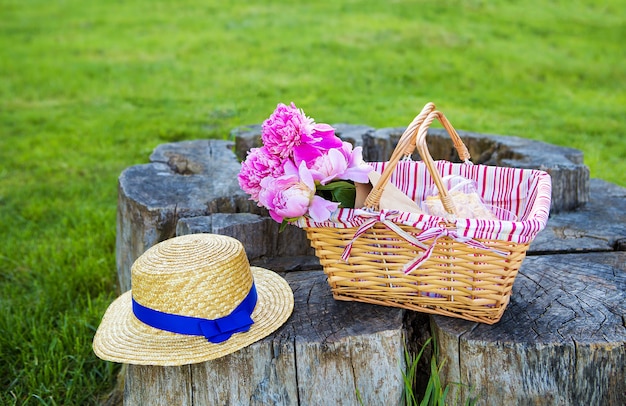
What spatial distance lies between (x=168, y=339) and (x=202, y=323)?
11 centimetres

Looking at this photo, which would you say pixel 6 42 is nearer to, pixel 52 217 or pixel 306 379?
pixel 52 217

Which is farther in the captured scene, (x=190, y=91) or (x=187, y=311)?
(x=190, y=91)

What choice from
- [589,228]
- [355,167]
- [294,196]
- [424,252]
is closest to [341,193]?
[355,167]

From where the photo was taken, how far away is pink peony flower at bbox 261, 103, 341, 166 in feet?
5.78

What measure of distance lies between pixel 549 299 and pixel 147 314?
126 cm

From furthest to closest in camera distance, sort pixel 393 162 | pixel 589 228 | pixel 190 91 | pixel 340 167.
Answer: pixel 190 91 < pixel 589 228 < pixel 340 167 < pixel 393 162

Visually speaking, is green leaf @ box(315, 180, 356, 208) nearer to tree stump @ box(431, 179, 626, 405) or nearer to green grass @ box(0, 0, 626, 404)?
tree stump @ box(431, 179, 626, 405)

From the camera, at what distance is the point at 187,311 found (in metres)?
1.83

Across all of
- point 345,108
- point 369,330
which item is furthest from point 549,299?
point 345,108

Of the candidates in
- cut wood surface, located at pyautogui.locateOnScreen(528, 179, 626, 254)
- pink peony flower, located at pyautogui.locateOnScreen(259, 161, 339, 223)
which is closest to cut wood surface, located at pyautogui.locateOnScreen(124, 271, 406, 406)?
pink peony flower, located at pyautogui.locateOnScreen(259, 161, 339, 223)

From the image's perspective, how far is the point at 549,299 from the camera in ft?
6.75

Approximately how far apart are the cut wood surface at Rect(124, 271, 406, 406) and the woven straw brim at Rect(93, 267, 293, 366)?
0.05 metres

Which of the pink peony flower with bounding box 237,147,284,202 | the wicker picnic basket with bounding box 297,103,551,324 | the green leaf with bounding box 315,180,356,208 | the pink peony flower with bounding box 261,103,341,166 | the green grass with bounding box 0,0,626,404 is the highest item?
the pink peony flower with bounding box 261,103,341,166

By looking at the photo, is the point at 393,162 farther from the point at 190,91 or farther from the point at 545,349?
the point at 190,91
